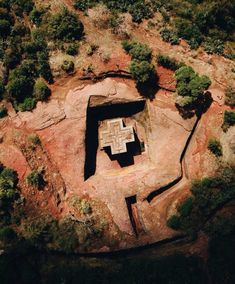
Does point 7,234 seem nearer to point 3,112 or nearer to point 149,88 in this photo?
point 3,112


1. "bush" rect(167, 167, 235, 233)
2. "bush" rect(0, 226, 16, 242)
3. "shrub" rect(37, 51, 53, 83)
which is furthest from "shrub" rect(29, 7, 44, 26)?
"bush" rect(167, 167, 235, 233)

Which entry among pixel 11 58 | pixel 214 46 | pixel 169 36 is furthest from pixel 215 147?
pixel 11 58

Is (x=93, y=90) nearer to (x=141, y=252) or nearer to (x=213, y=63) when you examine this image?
(x=213, y=63)

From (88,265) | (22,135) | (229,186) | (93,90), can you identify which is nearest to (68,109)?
(93,90)

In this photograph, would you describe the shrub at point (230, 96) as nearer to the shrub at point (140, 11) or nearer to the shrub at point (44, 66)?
the shrub at point (140, 11)

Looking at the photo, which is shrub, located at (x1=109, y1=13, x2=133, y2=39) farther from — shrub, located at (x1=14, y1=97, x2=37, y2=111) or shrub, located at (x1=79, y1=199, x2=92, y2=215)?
shrub, located at (x1=79, y1=199, x2=92, y2=215)

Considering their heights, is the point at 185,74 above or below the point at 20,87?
above
